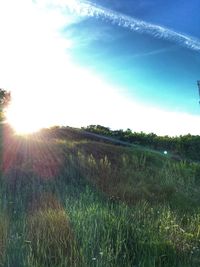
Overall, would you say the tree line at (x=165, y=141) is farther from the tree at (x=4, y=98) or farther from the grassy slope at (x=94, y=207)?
the tree at (x=4, y=98)

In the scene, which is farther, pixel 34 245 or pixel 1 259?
pixel 34 245

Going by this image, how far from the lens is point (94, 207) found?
8.84 m

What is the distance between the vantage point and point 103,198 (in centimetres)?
1100

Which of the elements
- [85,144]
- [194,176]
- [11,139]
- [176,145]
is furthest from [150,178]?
[176,145]

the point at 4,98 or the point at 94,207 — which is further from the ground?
the point at 4,98

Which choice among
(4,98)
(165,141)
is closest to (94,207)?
(165,141)

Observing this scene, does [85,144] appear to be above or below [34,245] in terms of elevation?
above

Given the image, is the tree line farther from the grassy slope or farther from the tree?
the tree

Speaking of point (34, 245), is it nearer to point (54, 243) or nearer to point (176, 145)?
point (54, 243)

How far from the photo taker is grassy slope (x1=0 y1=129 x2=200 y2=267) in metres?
6.92

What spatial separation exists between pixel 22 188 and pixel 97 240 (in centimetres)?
455

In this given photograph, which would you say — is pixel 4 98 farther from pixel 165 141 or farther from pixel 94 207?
pixel 94 207

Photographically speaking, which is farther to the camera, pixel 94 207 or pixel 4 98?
pixel 4 98

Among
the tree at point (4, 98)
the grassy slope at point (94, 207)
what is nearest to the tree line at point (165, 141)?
the grassy slope at point (94, 207)
